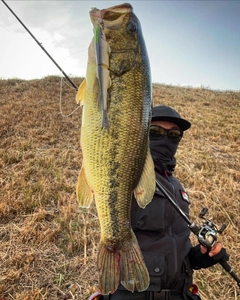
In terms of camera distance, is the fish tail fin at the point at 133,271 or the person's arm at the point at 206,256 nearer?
the fish tail fin at the point at 133,271

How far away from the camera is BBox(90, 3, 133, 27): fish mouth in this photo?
4.10 feet

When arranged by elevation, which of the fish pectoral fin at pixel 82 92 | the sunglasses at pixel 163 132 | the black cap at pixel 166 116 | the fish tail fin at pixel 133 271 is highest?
the fish pectoral fin at pixel 82 92

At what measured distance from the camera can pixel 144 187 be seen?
4.78 ft

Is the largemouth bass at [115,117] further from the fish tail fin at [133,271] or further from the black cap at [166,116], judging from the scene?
the black cap at [166,116]

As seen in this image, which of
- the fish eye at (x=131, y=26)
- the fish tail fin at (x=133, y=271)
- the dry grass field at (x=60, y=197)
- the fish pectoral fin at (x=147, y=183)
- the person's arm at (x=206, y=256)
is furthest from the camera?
the dry grass field at (x=60, y=197)

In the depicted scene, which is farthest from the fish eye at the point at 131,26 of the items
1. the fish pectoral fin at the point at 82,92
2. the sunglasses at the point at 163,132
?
the sunglasses at the point at 163,132

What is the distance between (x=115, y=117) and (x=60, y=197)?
4159 millimetres

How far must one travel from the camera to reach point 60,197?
17.0ft

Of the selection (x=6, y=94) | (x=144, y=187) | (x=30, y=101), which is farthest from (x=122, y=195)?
(x=6, y=94)

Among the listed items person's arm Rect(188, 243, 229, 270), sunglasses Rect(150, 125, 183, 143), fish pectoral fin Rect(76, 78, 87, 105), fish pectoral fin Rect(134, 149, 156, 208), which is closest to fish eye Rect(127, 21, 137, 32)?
fish pectoral fin Rect(76, 78, 87, 105)

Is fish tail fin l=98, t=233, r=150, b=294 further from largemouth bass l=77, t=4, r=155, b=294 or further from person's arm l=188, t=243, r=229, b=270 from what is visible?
person's arm l=188, t=243, r=229, b=270

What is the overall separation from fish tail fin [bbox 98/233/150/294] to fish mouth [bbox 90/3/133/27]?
44.9 inches

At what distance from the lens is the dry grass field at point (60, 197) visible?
362 centimetres

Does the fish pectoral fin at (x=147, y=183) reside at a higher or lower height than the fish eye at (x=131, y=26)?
lower
